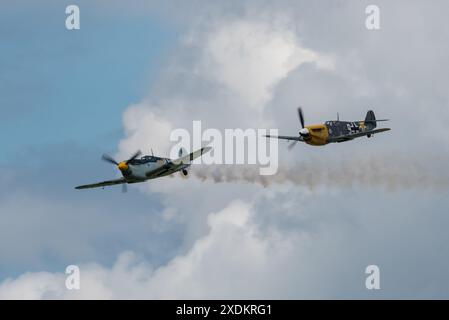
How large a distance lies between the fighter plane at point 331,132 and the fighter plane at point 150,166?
9.16 m

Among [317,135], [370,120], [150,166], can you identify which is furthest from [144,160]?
[370,120]

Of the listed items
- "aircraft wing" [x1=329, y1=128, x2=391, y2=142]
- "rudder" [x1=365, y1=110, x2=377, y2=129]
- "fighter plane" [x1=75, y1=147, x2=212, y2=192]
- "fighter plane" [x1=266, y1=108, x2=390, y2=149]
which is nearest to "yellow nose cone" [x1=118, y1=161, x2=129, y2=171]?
"fighter plane" [x1=75, y1=147, x2=212, y2=192]

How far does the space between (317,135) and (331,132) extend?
2.11m

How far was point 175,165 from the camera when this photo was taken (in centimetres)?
13238

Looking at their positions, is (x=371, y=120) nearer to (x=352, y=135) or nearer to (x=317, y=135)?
(x=352, y=135)

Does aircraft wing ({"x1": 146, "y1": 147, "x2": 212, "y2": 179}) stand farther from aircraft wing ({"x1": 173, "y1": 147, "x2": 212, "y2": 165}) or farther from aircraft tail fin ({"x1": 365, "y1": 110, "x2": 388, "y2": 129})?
aircraft tail fin ({"x1": 365, "y1": 110, "x2": 388, "y2": 129})

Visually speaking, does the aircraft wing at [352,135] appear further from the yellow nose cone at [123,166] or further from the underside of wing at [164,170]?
the yellow nose cone at [123,166]

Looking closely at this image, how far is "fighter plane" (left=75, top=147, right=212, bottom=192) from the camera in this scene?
420 feet

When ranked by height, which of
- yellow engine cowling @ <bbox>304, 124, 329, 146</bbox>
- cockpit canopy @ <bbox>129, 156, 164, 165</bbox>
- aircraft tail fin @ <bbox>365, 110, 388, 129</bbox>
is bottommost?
cockpit canopy @ <bbox>129, 156, 164, 165</bbox>

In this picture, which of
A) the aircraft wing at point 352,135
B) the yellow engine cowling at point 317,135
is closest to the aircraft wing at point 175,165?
the yellow engine cowling at point 317,135

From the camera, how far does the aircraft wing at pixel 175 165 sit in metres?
131
